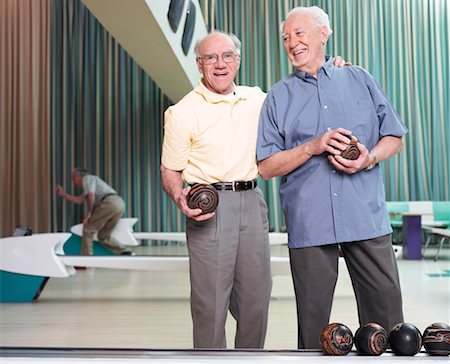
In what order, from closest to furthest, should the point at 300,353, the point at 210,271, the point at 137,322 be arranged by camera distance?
the point at 300,353
the point at 210,271
the point at 137,322

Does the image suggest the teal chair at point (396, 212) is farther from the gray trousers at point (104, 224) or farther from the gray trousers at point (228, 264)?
the gray trousers at point (228, 264)

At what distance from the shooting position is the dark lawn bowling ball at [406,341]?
1874mm

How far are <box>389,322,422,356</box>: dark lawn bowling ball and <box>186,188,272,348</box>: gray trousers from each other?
0.63 m

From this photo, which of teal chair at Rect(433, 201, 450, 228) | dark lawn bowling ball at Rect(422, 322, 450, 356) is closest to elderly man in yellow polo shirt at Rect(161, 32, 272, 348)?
dark lawn bowling ball at Rect(422, 322, 450, 356)

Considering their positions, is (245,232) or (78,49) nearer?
(245,232)

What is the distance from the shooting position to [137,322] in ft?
14.4

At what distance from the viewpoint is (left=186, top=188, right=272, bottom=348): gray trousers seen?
93.1 inches

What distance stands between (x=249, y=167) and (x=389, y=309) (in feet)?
2.13

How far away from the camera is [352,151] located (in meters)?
2.01

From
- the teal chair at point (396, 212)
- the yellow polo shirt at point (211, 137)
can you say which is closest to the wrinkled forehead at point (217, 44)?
the yellow polo shirt at point (211, 137)

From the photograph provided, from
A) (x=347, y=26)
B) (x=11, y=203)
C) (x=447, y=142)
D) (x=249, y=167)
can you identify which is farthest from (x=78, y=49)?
(x=249, y=167)

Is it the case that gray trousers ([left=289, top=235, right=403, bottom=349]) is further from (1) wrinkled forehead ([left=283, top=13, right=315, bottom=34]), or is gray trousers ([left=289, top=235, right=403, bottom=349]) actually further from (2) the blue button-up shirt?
(1) wrinkled forehead ([left=283, top=13, right=315, bottom=34])

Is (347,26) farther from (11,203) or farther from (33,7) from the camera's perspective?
(11,203)

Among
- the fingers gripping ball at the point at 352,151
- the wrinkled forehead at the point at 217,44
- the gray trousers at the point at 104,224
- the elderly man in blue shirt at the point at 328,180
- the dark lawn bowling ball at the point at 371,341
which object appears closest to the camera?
the dark lawn bowling ball at the point at 371,341
